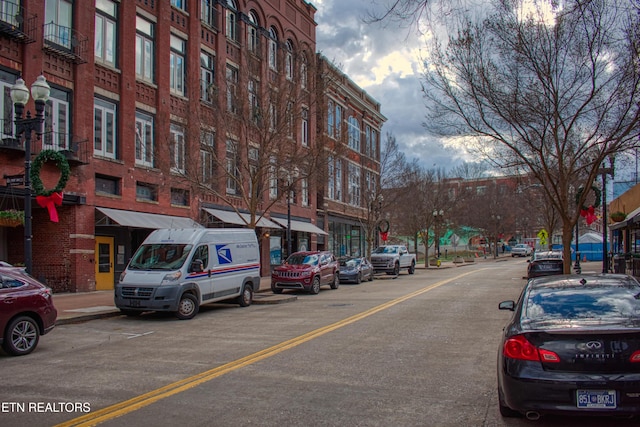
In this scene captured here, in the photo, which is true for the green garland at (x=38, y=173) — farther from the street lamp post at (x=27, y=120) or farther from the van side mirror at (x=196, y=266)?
the van side mirror at (x=196, y=266)

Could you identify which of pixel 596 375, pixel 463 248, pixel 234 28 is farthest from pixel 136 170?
pixel 463 248

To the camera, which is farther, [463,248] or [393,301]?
[463,248]

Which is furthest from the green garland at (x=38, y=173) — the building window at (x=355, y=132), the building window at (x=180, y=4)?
the building window at (x=355, y=132)

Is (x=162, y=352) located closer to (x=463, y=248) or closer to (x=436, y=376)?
(x=436, y=376)

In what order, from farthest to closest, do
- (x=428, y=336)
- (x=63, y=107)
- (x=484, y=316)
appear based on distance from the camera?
(x=63, y=107) < (x=484, y=316) < (x=428, y=336)

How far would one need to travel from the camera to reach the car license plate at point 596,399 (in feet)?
14.8

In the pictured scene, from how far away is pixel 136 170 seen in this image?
22125mm

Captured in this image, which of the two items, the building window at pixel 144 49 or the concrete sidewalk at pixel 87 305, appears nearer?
the concrete sidewalk at pixel 87 305

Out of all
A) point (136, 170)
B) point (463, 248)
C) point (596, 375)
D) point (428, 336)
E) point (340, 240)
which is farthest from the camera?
point (463, 248)

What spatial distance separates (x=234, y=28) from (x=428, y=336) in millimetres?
24188

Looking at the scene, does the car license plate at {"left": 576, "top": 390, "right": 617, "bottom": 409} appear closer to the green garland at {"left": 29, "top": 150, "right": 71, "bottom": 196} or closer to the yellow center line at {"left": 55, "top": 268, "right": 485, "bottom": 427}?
the yellow center line at {"left": 55, "top": 268, "right": 485, "bottom": 427}

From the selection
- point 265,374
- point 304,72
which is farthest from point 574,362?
point 304,72

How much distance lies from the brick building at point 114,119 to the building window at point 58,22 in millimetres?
38

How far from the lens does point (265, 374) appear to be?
731 centimetres
